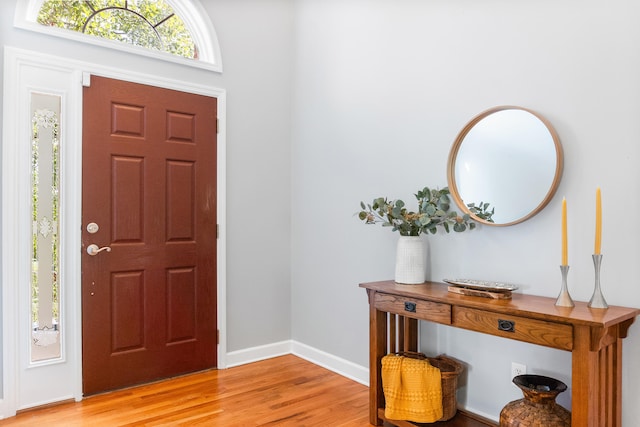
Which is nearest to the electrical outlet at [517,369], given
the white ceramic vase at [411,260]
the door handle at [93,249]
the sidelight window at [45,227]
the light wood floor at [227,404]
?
the white ceramic vase at [411,260]

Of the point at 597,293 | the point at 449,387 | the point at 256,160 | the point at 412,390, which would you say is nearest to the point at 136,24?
Result: the point at 256,160

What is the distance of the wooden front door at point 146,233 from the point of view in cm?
272

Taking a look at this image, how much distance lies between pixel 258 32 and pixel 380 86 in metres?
1.19

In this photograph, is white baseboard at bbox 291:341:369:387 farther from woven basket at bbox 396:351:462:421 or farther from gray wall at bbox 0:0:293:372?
woven basket at bbox 396:351:462:421

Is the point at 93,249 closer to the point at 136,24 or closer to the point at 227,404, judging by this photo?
the point at 227,404

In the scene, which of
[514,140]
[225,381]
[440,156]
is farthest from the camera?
[225,381]

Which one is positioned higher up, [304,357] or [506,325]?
[506,325]

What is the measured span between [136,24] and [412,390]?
2.86m

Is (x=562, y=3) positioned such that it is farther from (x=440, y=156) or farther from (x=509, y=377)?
(x=509, y=377)

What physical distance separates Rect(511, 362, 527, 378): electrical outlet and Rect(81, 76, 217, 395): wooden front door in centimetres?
200

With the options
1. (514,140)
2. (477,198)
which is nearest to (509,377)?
(477,198)

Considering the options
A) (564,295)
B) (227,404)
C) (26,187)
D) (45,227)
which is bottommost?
(227,404)

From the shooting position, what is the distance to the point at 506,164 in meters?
2.14

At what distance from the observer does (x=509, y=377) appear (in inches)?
84.9
